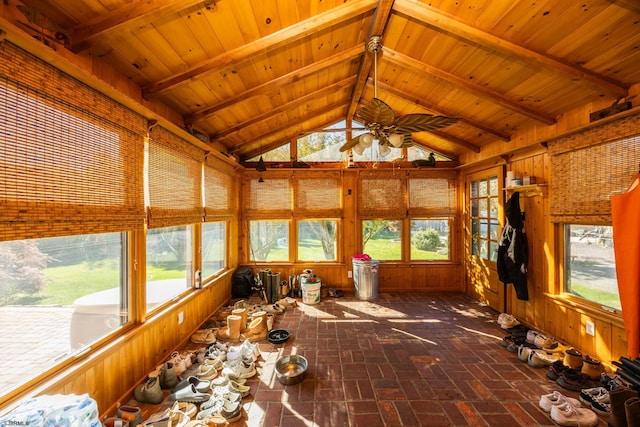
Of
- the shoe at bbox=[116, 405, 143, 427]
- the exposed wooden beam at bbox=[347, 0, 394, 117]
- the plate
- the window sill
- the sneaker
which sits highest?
the exposed wooden beam at bbox=[347, 0, 394, 117]

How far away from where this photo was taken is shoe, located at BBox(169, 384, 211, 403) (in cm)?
225

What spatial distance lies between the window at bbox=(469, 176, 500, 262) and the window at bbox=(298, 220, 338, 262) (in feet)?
9.04

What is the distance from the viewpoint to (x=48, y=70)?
1667 millimetres

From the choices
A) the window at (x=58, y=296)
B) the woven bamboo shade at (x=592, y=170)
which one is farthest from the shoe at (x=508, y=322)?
the window at (x=58, y=296)

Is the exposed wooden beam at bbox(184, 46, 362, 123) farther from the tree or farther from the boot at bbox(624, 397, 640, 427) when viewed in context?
the boot at bbox(624, 397, 640, 427)

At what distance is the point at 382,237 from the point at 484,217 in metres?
1.94

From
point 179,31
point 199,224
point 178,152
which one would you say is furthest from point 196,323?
point 179,31

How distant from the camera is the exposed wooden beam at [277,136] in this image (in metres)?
4.88

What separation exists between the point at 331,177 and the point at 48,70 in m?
4.48

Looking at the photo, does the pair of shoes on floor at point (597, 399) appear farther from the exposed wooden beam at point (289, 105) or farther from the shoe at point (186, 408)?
the exposed wooden beam at point (289, 105)

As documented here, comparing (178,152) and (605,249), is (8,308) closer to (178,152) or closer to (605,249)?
(178,152)

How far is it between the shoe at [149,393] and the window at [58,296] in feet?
1.88

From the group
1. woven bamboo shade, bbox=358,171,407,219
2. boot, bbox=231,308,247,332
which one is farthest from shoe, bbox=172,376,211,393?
woven bamboo shade, bbox=358,171,407,219

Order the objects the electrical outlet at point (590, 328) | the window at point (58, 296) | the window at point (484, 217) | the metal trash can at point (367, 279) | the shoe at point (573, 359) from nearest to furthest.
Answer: the window at point (58, 296)
the shoe at point (573, 359)
the electrical outlet at point (590, 328)
the window at point (484, 217)
the metal trash can at point (367, 279)
